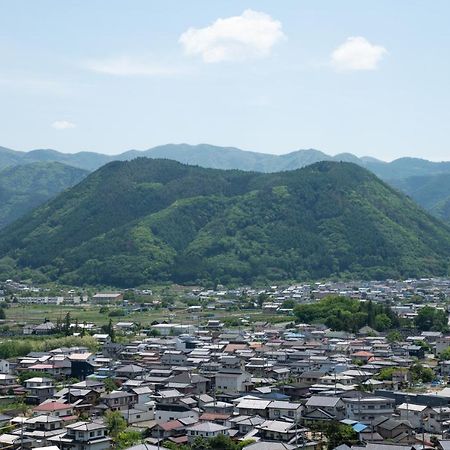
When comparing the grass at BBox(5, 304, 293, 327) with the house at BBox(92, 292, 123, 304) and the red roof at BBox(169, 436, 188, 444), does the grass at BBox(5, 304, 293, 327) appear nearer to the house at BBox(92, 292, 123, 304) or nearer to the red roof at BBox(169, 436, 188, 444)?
the house at BBox(92, 292, 123, 304)

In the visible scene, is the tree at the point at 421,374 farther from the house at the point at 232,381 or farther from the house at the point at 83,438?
the house at the point at 83,438

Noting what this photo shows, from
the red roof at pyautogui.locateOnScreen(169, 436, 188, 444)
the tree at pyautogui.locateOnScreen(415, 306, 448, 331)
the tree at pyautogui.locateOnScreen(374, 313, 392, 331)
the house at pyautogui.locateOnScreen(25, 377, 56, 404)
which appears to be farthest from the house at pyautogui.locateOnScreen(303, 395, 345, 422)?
the tree at pyautogui.locateOnScreen(415, 306, 448, 331)

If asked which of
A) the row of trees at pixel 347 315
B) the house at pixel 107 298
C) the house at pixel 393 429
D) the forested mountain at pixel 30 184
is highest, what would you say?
the forested mountain at pixel 30 184

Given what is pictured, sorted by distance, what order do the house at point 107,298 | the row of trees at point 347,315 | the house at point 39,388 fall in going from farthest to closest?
the house at point 107,298 < the row of trees at point 347,315 < the house at point 39,388

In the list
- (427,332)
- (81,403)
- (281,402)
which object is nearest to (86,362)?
(81,403)

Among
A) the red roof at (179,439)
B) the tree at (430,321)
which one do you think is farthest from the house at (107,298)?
the red roof at (179,439)

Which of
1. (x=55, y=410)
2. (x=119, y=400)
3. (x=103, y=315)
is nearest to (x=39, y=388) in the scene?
(x=119, y=400)

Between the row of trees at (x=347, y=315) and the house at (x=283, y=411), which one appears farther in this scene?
the row of trees at (x=347, y=315)

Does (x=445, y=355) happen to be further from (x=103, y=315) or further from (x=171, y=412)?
(x=103, y=315)
